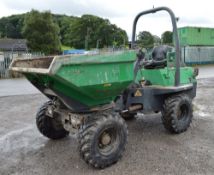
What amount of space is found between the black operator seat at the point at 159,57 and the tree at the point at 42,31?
86.4 feet

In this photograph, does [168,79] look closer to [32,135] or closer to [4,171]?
[32,135]

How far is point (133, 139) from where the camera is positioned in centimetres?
502

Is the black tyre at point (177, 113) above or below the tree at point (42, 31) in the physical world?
below

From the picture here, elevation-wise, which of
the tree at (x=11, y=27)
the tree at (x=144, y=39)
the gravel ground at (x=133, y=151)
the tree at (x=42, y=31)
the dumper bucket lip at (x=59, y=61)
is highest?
the tree at (x=11, y=27)

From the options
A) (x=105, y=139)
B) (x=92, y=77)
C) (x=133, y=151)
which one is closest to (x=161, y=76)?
(x=133, y=151)

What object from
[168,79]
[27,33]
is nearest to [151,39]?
[168,79]

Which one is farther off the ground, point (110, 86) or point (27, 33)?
point (27, 33)

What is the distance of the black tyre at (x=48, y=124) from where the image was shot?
479 centimetres

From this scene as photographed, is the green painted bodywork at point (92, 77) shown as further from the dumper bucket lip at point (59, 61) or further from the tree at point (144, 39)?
the tree at point (144, 39)

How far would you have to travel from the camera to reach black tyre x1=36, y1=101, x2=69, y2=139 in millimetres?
4793

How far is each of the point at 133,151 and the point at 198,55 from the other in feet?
78.6

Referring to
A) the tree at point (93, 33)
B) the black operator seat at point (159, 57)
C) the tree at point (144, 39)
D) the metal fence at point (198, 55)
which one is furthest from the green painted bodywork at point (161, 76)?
the tree at point (93, 33)

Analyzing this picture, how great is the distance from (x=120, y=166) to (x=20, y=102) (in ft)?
19.3

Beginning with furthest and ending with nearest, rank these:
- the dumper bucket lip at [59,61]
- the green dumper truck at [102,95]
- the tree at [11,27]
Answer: the tree at [11,27] < the green dumper truck at [102,95] < the dumper bucket lip at [59,61]
